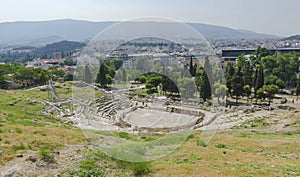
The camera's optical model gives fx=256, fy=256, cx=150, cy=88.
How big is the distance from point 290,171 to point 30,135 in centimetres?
744

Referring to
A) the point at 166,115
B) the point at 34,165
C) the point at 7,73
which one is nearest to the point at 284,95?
the point at 166,115

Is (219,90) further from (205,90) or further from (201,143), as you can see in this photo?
(201,143)

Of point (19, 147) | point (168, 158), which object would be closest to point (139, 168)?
point (168, 158)

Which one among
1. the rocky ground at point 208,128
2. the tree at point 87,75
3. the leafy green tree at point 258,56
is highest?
the leafy green tree at point 258,56

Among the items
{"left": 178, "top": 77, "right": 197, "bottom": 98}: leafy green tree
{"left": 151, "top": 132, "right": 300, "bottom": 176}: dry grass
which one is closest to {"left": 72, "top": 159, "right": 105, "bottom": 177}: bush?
{"left": 151, "top": 132, "right": 300, "bottom": 176}: dry grass

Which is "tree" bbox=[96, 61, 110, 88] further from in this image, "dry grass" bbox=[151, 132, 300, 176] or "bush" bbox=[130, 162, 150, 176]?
"bush" bbox=[130, 162, 150, 176]

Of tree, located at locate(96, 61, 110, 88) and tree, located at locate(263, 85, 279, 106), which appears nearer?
tree, located at locate(263, 85, 279, 106)

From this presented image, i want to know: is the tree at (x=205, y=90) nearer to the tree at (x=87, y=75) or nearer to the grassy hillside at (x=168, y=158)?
the tree at (x=87, y=75)

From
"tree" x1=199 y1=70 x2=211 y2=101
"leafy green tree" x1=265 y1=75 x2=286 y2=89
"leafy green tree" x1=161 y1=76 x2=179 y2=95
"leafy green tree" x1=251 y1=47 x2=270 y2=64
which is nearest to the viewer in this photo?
"tree" x1=199 y1=70 x2=211 y2=101

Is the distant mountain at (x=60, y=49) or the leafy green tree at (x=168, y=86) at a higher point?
the distant mountain at (x=60, y=49)

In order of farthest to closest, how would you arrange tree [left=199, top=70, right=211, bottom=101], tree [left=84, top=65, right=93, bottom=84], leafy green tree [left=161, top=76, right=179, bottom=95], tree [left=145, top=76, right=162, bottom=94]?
tree [left=145, top=76, right=162, bottom=94] → leafy green tree [left=161, top=76, right=179, bottom=95] → tree [left=199, top=70, right=211, bottom=101] → tree [left=84, top=65, right=93, bottom=84]

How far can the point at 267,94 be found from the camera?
798 inches

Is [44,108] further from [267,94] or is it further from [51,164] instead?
[267,94]

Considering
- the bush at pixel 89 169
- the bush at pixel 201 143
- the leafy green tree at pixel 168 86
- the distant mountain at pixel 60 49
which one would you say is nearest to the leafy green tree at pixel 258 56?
the leafy green tree at pixel 168 86
